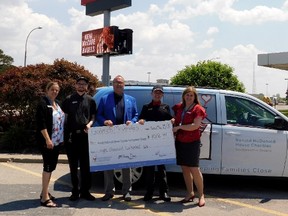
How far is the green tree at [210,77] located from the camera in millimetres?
22719

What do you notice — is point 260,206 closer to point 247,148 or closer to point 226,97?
point 247,148

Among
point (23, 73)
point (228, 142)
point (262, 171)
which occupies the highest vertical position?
point (23, 73)

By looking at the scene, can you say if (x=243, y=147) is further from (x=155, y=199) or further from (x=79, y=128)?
(x=79, y=128)

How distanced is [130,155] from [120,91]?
3.24 feet

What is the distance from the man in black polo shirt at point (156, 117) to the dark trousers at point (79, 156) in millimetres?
909

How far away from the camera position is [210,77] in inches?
898

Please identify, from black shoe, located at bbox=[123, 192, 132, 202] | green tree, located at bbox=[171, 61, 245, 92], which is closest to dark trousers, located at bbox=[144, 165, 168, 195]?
black shoe, located at bbox=[123, 192, 132, 202]

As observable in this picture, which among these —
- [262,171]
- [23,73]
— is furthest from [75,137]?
[23,73]

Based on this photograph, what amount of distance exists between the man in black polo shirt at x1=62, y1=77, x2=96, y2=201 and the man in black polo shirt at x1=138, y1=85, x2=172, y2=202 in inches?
31.8

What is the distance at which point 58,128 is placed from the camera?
19.6 ft

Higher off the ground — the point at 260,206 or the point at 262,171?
the point at 262,171

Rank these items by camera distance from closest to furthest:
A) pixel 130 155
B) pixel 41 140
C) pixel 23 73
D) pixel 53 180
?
1. pixel 41 140
2. pixel 130 155
3. pixel 53 180
4. pixel 23 73

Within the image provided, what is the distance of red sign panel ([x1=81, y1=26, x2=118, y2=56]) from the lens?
16706mm

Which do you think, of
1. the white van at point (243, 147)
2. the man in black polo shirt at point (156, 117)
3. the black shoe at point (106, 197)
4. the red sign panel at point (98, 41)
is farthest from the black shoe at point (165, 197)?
the red sign panel at point (98, 41)
